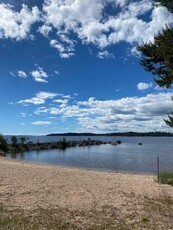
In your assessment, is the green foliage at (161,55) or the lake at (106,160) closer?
the green foliage at (161,55)

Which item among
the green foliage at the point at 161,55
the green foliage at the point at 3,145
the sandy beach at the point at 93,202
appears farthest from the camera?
the green foliage at the point at 3,145

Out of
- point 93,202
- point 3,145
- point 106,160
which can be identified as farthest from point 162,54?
point 3,145

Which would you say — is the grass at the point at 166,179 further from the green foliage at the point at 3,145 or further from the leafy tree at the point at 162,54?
the green foliage at the point at 3,145

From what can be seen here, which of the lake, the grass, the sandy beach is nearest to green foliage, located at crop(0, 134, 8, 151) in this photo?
the lake

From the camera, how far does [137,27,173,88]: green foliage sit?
1400 centimetres

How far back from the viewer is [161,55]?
48.4 feet

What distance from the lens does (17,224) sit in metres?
8.09

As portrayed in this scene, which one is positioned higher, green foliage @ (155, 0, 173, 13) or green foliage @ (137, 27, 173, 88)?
green foliage @ (155, 0, 173, 13)

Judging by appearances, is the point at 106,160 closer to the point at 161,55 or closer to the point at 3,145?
the point at 3,145

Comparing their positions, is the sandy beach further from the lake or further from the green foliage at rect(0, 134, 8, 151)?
the green foliage at rect(0, 134, 8, 151)

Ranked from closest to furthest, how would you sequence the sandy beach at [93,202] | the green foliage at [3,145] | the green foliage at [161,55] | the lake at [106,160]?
the sandy beach at [93,202], the green foliage at [161,55], the lake at [106,160], the green foliage at [3,145]

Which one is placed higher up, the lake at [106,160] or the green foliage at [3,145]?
the green foliage at [3,145]

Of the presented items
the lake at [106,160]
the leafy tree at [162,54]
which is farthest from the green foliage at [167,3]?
the lake at [106,160]

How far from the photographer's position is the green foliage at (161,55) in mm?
14000
